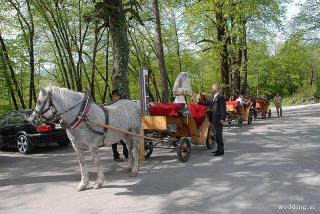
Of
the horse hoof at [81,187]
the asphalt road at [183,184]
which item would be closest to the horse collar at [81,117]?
the horse hoof at [81,187]

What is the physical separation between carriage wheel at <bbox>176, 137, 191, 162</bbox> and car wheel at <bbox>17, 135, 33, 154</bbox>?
20.7 feet

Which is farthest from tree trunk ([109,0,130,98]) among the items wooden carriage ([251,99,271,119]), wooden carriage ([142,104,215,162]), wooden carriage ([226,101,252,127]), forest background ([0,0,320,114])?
wooden carriage ([251,99,271,119])

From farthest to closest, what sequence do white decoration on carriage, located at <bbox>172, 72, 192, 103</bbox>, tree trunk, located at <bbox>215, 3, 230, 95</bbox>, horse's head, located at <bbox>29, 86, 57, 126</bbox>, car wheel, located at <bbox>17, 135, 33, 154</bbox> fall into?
tree trunk, located at <bbox>215, 3, 230, 95</bbox> < car wheel, located at <bbox>17, 135, 33, 154</bbox> < white decoration on carriage, located at <bbox>172, 72, 192, 103</bbox> < horse's head, located at <bbox>29, 86, 57, 126</bbox>

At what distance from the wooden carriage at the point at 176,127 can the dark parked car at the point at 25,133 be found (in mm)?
4585

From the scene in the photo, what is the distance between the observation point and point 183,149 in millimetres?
10680

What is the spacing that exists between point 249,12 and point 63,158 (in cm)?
1879

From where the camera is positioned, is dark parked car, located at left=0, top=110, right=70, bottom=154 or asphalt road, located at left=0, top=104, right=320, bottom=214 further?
dark parked car, located at left=0, top=110, right=70, bottom=154

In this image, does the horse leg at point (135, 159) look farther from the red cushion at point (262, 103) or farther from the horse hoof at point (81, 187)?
the red cushion at point (262, 103)

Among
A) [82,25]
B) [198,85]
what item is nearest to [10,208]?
[82,25]

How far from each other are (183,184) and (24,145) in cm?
840

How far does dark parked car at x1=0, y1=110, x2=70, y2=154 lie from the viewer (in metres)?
14.2

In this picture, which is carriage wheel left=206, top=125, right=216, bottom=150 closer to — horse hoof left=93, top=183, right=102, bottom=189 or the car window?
horse hoof left=93, top=183, right=102, bottom=189

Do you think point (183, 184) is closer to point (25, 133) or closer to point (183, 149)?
point (183, 149)

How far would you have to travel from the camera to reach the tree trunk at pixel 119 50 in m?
14.2
